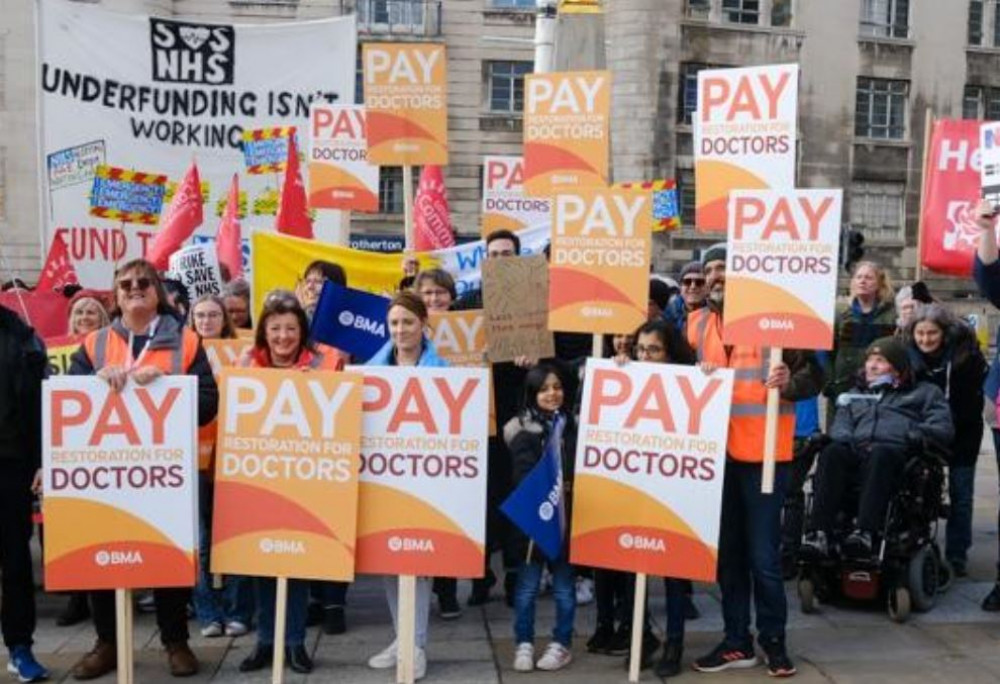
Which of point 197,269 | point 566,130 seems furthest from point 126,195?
point 566,130

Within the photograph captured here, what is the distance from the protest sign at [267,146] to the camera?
34.2 ft

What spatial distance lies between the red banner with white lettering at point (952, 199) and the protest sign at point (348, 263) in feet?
12.1

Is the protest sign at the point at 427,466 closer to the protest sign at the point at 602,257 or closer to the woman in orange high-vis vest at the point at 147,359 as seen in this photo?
the woman in orange high-vis vest at the point at 147,359

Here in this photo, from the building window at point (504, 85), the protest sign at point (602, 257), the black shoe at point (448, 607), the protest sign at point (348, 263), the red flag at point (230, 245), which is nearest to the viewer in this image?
the protest sign at point (602, 257)

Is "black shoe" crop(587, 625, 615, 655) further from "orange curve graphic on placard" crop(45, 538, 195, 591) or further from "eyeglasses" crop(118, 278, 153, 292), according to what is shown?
"eyeglasses" crop(118, 278, 153, 292)

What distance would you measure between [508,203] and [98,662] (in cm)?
655

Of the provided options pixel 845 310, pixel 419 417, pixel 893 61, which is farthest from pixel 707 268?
pixel 893 61

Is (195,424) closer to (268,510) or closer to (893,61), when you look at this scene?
(268,510)

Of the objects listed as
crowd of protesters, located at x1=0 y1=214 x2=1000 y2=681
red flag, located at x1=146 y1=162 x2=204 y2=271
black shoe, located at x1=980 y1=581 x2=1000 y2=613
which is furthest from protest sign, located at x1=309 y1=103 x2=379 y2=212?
black shoe, located at x1=980 y1=581 x2=1000 y2=613

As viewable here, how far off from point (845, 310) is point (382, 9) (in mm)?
28369

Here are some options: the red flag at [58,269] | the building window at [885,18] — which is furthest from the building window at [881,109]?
the red flag at [58,269]

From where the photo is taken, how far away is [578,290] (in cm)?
591

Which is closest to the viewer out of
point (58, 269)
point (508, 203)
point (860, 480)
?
point (860, 480)

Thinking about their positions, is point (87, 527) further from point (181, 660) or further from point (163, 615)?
point (181, 660)
